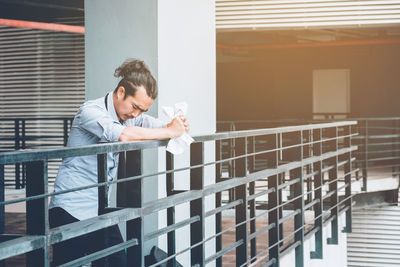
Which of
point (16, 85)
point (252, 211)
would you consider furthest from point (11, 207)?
point (252, 211)

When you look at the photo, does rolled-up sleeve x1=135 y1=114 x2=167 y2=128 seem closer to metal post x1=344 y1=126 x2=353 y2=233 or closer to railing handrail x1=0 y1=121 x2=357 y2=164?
railing handrail x1=0 y1=121 x2=357 y2=164

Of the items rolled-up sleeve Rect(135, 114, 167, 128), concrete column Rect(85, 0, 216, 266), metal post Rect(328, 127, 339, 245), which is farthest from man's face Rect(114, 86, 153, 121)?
metal post Rect(328, 127, 339, 245)

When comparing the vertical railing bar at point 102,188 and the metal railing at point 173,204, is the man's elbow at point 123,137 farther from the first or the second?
the vertical railing bar at point 102,188

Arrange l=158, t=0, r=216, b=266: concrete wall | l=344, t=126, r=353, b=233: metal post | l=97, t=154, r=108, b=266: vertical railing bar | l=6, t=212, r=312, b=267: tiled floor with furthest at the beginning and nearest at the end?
1. l=344, t=126, r=353, b=233: metal post
2. l=6, t=212, r=312, b=267: tiled floor
3. l=158, t=0, r=216, b=266: concrete wall
4. l=97, t=154, r=108, b=266: vertical railing bar

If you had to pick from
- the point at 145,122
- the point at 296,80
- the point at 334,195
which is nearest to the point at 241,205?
the point at 145,122

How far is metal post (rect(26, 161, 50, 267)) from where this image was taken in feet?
6.53

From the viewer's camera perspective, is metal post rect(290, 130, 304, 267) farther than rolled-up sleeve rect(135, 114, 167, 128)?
Yes

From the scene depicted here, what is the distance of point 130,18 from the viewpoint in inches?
172

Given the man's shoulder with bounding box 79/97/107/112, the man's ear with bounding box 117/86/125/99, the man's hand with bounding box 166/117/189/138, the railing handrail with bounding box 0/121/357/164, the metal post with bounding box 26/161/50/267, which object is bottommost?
the metal post with bounding box 26/161/50/267

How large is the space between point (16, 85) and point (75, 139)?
24.3 ft

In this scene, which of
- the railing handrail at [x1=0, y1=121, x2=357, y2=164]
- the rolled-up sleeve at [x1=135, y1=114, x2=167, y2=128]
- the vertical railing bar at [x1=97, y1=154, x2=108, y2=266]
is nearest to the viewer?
the railing handrail at [x1=0, y1=121, x2=357, y2=164]

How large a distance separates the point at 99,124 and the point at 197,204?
2.41 ft

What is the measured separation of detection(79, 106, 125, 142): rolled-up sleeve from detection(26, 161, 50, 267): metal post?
2.87 feet

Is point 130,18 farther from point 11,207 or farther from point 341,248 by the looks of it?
point 11,207
